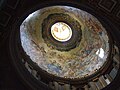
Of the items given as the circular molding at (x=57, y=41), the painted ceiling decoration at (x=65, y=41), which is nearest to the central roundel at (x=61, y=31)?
the painted ceiling decoration at (x=65, y=41)

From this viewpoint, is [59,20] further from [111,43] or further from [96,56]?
[111,43]

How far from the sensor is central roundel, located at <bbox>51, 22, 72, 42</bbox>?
Result: 16.0 m

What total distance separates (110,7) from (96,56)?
469 centimetres

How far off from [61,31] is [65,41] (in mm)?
758

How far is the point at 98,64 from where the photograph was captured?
1357cm

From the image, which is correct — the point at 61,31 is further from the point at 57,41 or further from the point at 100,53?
the point at 100,53

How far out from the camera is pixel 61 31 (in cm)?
1625

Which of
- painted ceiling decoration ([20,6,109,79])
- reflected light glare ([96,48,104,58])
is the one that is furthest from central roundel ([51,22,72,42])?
reflected light glare ([96,48,104,58])

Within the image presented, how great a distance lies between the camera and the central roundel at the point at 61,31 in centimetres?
1596

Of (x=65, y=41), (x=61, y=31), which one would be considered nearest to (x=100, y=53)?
(x=65, y=41)

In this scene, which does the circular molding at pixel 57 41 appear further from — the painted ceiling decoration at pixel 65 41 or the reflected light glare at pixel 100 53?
the reflected light glare at pixel 100 53

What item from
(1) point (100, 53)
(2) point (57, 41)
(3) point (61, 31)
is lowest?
(1) point (100, 53)

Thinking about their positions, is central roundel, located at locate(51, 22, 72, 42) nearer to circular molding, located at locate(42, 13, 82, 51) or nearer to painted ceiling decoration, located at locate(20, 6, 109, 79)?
painted ceiling decoration, located at locate(20, 6, 109, 79)

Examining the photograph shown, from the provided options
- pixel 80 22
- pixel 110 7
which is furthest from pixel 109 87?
pixel 80 22
